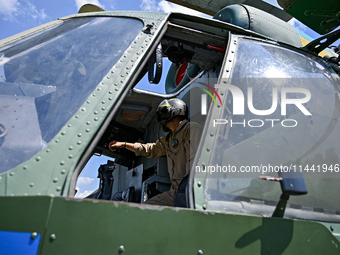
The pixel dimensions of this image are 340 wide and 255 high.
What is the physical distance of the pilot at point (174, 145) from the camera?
7.92 ft

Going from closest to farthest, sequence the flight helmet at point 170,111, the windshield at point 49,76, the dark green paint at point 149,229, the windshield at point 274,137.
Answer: the dark green paint at point 149,229 → the windshield at point 49,76 → the windshield at point 274,137 → the flight helmet at point 170,111

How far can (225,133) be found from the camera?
167cm

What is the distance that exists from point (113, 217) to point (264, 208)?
88 centimetres

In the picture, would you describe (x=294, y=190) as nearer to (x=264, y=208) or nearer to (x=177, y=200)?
(x=264, y=208)

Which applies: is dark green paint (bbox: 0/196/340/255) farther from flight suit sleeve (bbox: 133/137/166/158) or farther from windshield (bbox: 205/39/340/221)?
flight suit sleeve (bbox: 133/137/166/158)

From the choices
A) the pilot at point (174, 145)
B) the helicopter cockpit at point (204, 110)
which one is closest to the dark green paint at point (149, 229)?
the helicopter cockpit at point (204, 110)

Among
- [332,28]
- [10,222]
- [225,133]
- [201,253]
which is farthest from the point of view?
[332,28]

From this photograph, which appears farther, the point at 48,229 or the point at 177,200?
the point at 177,200

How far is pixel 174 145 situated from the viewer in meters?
2.54

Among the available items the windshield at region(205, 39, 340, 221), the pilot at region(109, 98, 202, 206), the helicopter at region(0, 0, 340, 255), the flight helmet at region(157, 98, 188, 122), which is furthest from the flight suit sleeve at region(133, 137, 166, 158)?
the windshield at region(205, 39, 340, 221)

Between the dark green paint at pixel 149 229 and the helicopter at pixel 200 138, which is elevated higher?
the helicopter at pixel 200 138

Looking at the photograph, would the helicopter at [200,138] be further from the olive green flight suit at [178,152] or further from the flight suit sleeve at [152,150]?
the flight suit sleeve at [152,150]

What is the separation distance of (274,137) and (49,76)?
1.48 meters

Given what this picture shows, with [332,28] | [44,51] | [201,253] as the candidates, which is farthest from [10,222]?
[332,28]
